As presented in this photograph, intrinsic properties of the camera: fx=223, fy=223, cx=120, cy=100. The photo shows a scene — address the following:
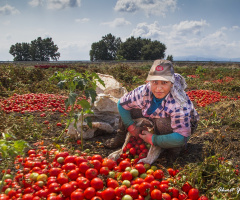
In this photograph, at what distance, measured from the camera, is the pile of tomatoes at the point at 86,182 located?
2316 mm

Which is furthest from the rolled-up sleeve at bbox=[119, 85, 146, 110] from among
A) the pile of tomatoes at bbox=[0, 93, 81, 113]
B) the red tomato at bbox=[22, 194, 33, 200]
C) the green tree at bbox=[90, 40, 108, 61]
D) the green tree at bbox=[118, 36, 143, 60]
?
the green tree at bbox=[90, 40, 108, 61]

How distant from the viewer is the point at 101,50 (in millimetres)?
69562

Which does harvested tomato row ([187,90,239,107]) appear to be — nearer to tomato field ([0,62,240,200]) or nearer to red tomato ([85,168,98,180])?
tomato field ([0,62,240,200])

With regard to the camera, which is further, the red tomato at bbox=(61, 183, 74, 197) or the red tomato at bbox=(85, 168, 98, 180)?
the red tomato at bbox=(85, 168, 98, 180)

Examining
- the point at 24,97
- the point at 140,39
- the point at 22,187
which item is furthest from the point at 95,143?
the point at 140,39

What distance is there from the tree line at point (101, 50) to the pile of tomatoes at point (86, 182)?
6102 centimetres

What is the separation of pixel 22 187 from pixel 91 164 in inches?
31.8

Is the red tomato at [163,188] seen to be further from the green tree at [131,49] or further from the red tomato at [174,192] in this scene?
the green tree at [131,49]

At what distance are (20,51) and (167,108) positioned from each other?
71948mm

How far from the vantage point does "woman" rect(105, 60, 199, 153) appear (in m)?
3.06

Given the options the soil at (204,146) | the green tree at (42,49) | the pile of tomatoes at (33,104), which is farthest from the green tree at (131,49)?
the soil at (204,146)

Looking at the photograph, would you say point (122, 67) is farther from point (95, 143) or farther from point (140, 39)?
point (140, 39)

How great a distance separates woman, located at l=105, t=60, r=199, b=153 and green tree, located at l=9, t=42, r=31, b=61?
68.7 m

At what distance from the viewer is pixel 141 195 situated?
8.07 ft
